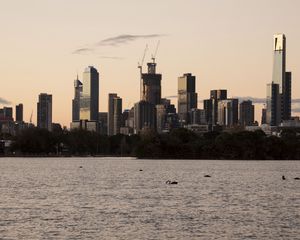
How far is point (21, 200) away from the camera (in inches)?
3706

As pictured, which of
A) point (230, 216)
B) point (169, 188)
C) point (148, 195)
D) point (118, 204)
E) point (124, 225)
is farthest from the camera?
point (169, 188)

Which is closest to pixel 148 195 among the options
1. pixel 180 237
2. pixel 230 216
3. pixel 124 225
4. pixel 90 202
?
pixel 90 202

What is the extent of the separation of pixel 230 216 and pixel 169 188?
145 feet

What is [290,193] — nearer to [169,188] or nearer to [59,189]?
[169,188]

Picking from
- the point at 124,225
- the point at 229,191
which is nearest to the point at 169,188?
the point at 229,191

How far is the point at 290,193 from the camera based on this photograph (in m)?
112

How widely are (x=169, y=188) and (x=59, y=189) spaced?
53.1 ft

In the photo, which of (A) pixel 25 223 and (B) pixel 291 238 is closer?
(B) pixel 291 238

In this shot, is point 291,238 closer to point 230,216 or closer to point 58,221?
point 230,216

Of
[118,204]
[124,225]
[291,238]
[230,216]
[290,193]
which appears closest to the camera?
[291,238]

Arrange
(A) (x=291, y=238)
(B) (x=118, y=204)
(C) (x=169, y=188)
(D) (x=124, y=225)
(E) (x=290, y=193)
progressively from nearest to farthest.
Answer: (A) (x=291, y=238)
(D) (x=124, y=225)
(B) (x=118, y=204)
(E) (x=290, y=193)
(C) (x=169, y=188)

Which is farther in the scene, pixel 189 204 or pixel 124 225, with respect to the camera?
pixel 189 204

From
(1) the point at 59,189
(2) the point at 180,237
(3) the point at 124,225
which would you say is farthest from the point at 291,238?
(1) the point at 59,189

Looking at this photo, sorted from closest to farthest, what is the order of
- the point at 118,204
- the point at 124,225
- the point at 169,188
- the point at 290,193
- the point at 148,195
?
the point at 124,225
the point at 118,204
the point at 148,195
the point at 290,193
the point at 169,188
